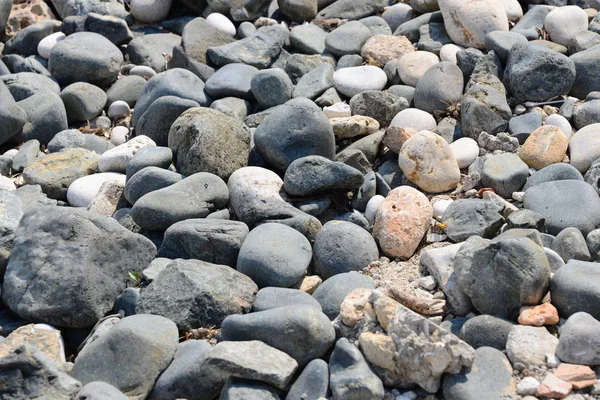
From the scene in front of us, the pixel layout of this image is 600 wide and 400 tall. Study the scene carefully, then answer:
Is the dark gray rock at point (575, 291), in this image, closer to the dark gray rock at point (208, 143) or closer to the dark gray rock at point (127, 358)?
the dark gray rock at point (127, 358)

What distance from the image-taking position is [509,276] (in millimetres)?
4270

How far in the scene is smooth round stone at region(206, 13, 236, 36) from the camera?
26.0ft

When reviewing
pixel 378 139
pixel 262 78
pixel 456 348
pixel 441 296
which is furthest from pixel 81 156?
pixel 456 348

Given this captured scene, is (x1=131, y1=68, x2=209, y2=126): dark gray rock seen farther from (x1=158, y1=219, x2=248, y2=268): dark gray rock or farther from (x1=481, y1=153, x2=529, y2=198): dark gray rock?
(x1=481, y1=153, x2=529, y2=198): dark gray rock

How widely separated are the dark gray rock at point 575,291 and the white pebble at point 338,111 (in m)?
2.55

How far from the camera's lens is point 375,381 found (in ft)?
13.2

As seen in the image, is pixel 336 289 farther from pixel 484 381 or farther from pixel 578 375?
pixel 578 375

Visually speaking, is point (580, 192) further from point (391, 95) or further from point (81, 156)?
point (81, 156)

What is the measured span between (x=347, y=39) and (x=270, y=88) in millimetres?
1166

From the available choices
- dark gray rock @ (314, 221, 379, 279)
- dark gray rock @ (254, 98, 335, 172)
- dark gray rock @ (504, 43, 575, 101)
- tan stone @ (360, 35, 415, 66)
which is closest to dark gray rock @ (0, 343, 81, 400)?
dark gray rock @ (314, 221, 379, 279)

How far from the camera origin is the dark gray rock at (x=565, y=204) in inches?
201

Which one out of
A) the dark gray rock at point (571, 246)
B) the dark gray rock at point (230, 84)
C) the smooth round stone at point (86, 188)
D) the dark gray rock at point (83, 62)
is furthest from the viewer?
the dark gray rock at point (83, 62)

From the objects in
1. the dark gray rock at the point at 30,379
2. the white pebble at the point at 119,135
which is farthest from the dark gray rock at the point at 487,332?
the white pebble at the point at 119,135

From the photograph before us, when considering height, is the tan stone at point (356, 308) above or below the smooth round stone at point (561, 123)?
below
